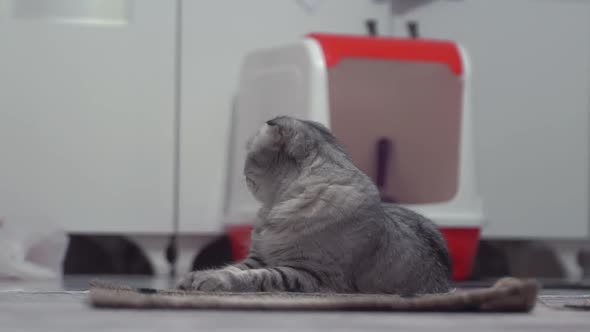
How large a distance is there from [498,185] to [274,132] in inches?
57.0

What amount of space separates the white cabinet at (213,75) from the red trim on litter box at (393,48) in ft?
0.90

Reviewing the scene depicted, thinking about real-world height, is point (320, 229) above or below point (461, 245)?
above

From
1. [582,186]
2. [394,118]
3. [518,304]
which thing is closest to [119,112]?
[394,118]

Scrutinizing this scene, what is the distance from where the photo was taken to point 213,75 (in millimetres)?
2486

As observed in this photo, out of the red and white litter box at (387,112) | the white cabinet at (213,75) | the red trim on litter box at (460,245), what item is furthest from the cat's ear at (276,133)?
the white cabinet at (213,75)

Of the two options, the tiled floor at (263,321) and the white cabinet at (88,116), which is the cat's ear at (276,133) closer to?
the tiled floor at (263,321)

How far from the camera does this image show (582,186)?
8.78ft

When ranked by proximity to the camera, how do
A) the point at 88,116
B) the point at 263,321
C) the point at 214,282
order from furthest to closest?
the point at 88,116
the point at 214,282
the point at 263,321

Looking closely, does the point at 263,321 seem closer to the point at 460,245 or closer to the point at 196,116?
the point at 460,245

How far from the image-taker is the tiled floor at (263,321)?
30.7 inches

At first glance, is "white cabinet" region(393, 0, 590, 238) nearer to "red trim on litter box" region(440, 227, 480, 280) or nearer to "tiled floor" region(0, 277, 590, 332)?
"red trim on litter box" region(440, 227, 480, 280)

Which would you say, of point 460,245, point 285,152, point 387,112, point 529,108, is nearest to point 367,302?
point 285,152

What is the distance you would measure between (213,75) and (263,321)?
1724 mm

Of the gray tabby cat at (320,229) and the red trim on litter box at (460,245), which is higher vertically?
the gray tabby cat at (320,229)
